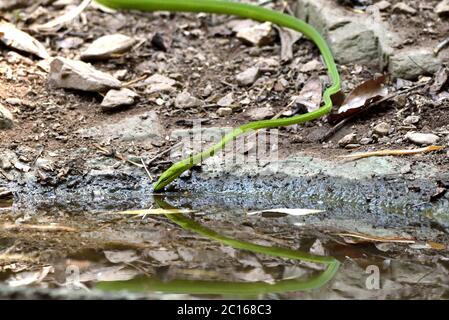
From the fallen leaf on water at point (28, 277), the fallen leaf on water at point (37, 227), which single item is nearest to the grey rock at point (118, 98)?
the fallen leaf on water at point (37, 227)

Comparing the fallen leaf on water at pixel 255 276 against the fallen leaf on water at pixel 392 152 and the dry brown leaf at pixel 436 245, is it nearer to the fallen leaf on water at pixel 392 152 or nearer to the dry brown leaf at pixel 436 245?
the dry brown leaf at pixel 436 245

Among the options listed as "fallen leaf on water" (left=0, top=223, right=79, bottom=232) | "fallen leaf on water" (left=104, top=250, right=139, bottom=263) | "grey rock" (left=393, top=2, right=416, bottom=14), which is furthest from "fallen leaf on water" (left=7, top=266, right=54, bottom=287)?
"grey rock" (left=393, top=2, right=416, bottom=14)

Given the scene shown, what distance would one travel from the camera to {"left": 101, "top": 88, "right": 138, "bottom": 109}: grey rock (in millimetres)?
2957

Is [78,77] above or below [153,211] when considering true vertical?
above

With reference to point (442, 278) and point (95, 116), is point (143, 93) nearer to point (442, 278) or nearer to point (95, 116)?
point (95, 116)

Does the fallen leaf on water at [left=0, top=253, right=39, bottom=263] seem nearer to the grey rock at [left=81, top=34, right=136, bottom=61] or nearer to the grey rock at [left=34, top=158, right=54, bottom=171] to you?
the grey rock at [left=34, top=158, right=54, bottom=171]

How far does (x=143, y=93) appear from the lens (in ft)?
10.2

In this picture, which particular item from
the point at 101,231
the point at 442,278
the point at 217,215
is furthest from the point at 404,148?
the point at 101,231

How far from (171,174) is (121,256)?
0.63 m


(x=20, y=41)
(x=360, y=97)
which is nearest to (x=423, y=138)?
(x=360, y=97)

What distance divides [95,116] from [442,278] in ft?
5.69

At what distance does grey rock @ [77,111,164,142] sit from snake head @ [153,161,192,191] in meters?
0.33

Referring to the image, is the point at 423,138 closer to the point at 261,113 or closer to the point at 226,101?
the point at 261,113

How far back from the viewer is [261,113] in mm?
2945
